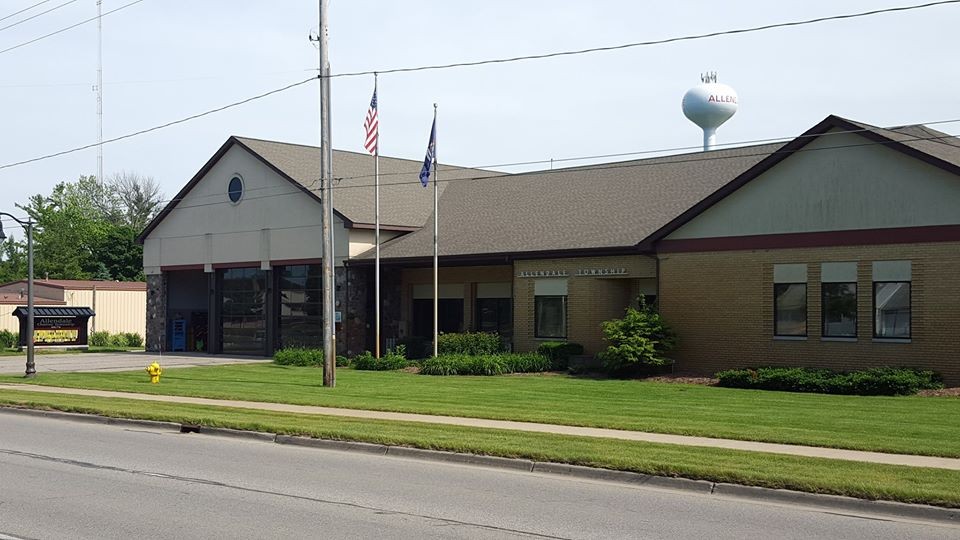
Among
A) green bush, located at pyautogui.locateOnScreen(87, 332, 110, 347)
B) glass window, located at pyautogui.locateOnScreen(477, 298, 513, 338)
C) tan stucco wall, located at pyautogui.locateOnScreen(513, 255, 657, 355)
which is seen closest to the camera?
tan stucco wall, located at pyautogui.locateOnScreen(513, 255, 657, 355)

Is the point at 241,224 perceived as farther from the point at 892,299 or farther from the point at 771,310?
the point at 892,299

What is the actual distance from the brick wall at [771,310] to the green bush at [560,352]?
12.4 ft

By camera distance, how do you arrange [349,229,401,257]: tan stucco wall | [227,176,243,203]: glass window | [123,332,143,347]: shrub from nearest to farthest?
1. [349,229,401,257]: tan stucco wall
2. [227,176,243,203]: glass window
3. [123,332,143,347]: shrub

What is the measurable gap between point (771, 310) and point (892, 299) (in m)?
3.38

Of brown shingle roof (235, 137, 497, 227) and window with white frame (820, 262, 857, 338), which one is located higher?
brown shingle roof (235, 137, 497, 227)

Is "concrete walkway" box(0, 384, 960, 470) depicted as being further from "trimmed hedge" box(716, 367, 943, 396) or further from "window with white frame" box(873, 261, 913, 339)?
"window with white frame" box(873, 261, 913, 339)

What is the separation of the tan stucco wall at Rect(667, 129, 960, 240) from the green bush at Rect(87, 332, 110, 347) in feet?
135

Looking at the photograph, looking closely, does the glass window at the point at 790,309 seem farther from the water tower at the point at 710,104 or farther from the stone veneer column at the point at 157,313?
the stone veneer column at the point at 157,313

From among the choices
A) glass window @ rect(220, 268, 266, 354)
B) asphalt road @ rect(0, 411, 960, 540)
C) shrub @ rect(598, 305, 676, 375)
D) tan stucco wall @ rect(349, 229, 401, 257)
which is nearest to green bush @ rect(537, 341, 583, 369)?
shrub @ rect(598, 305, 676, 375)

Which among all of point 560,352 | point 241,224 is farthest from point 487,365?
point 241,224

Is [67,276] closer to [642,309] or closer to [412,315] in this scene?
[412,315]

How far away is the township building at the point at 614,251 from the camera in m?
27.2

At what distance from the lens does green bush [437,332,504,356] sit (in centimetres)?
3666

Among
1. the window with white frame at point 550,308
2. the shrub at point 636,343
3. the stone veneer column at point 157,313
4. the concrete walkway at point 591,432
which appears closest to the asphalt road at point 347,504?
the concrete walkway at point 591,432
